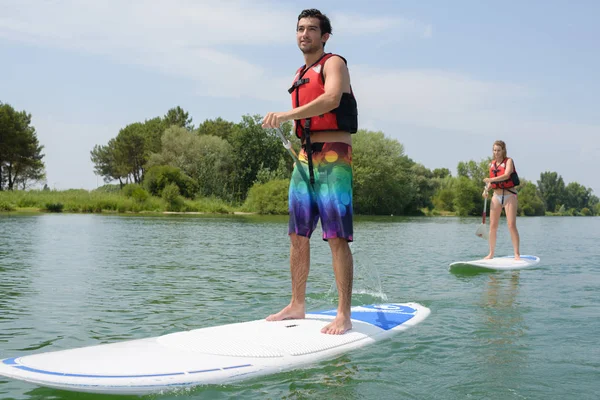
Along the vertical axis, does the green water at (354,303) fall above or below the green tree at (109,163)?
below

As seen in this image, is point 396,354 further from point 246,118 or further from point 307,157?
point 246,118

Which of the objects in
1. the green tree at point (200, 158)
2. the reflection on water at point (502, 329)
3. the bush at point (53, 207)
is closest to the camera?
the reflection on water at point (502, 329)

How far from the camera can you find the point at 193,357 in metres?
4.04

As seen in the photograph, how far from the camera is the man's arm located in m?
4.66

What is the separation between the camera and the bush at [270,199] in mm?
51406

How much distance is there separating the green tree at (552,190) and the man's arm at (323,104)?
127109 millimetres

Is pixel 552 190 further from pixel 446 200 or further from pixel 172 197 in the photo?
pixel 172 197

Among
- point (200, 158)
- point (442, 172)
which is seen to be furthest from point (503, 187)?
point (442, 172)

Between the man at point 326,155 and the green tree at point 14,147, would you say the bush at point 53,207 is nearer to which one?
the green tree at point 14,147

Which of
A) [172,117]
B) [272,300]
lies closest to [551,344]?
[272,300]

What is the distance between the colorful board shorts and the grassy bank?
38.2m

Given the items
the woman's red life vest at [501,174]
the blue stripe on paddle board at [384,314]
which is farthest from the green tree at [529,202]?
the blue stripe on paddle board at [384,314]

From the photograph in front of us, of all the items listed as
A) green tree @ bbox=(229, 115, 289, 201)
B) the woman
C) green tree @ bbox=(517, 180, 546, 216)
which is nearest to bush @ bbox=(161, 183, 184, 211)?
green tree @ bbox=(229, 115, 289, 201)

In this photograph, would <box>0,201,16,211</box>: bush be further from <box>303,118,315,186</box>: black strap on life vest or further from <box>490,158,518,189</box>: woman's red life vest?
<box>303,118,315,186</box>: black strap on life vest
